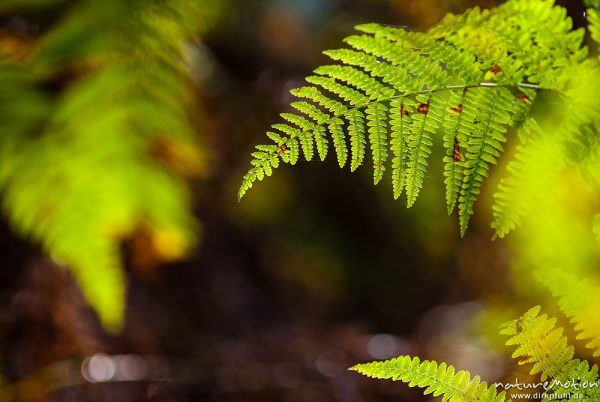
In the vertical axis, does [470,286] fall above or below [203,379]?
above

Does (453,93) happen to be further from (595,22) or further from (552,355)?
(552,355)

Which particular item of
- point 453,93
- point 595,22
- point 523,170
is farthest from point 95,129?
point 595,22

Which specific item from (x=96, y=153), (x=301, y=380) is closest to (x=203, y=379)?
(x=301, y=380)

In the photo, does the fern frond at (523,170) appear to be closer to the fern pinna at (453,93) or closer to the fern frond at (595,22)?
the fern pinna at (453,93)

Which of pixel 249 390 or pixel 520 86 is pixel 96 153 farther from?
pixel 520 86

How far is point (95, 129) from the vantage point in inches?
79.0

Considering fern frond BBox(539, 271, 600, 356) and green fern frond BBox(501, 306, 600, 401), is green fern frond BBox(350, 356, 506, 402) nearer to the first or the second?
green fern frond BBox(501, 306, 600, 401)

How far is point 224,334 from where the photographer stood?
2994 mm

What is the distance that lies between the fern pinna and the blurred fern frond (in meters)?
1.11

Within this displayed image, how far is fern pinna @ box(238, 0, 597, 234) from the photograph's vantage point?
108cm

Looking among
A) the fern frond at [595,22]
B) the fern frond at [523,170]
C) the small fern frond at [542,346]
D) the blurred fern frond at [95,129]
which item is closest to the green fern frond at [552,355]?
the small fern frond at [542,346]

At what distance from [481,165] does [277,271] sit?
2764mm

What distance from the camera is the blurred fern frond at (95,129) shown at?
193cm

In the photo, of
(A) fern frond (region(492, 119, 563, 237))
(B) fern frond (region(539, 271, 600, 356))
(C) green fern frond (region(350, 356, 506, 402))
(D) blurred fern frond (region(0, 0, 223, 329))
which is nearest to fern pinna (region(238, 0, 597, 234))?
(A) fern frond (region(492, 119, 563, 237))
